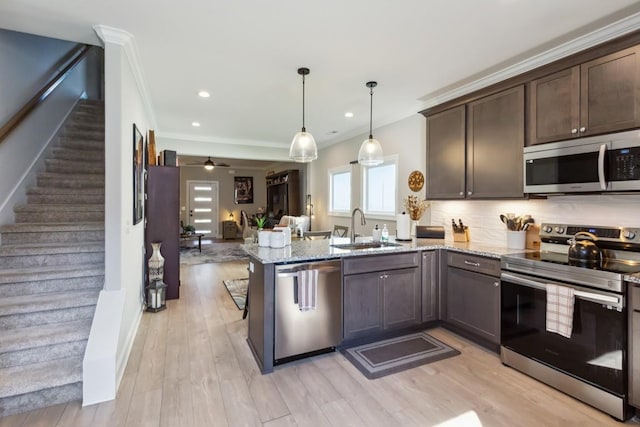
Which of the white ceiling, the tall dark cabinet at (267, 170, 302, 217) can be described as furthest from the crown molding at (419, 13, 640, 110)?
the tall dark cabinet at (267, 170, 302, 217)

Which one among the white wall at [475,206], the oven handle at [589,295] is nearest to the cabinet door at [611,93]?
the white wall at [475,206]

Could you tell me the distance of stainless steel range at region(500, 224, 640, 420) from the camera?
1.89 m

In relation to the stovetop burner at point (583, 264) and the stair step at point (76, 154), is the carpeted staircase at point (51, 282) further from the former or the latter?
the stovetop burner at point (583, 264)

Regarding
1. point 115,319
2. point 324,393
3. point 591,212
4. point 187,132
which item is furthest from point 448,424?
point 187,132

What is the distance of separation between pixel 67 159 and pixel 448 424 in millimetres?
4948

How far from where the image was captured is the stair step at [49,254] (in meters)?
2.70

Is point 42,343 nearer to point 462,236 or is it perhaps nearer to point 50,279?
point 50,279

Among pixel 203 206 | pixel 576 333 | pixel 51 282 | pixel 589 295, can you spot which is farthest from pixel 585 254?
pixel 203 206

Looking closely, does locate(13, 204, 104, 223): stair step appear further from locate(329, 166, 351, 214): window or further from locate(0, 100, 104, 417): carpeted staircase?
locate(329, 166, 351, 214): window

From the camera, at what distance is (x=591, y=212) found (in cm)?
257

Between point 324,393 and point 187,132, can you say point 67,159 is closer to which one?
point 187,132

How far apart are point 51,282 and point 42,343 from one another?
23.9 inches

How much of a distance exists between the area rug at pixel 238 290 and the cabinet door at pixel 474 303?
8.13 ft

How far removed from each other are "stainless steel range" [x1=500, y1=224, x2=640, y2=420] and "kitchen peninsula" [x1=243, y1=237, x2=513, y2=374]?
202 mm
